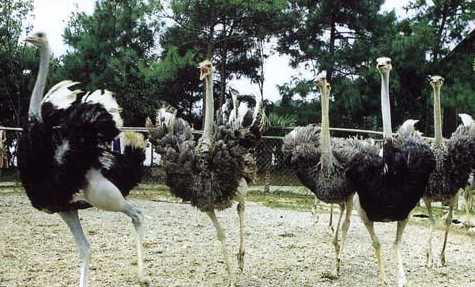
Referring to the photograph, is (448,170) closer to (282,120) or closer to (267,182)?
(267,182)

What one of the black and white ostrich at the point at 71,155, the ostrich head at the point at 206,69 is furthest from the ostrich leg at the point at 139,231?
the ostrich head at the point at 206,69

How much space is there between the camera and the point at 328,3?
16.9 metres

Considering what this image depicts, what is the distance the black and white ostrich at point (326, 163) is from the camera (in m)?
5.87

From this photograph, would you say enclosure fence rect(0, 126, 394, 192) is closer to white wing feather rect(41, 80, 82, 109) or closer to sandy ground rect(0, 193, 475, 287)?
sandy ground rect(0, 193, 475, 287)

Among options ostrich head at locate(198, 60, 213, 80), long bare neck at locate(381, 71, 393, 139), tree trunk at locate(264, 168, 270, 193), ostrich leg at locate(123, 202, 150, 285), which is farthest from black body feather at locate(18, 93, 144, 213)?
tree trunk at locate(264, 168, 270, 193)

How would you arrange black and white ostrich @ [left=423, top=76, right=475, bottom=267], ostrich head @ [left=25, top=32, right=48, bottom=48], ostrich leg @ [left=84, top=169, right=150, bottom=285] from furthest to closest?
black and white ostrich @ [left=423, top=76, right=475, bottom=267] → ostrich head @ [left=25, top=32, right=48, bottom=48] → ostrich leg @ [left=84, top=169, right=150, bottom=285]

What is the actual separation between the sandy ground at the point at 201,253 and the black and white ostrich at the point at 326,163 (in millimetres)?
608

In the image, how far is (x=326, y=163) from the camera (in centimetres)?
591

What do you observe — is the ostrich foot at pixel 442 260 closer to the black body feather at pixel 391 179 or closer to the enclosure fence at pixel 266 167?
the black body feather at pixel 391 179

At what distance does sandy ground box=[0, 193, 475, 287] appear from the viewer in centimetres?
582

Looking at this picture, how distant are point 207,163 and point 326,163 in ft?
3.80

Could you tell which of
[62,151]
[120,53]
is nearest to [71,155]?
[62,151]

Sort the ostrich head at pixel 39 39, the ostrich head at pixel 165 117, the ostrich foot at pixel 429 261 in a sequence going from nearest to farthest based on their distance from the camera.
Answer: the ostrich head at pixel 39 39, the ostrich head at pixel 165 117, the ostrich foot at pixel 429 261

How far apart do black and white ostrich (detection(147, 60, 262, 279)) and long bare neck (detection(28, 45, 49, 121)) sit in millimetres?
1134
